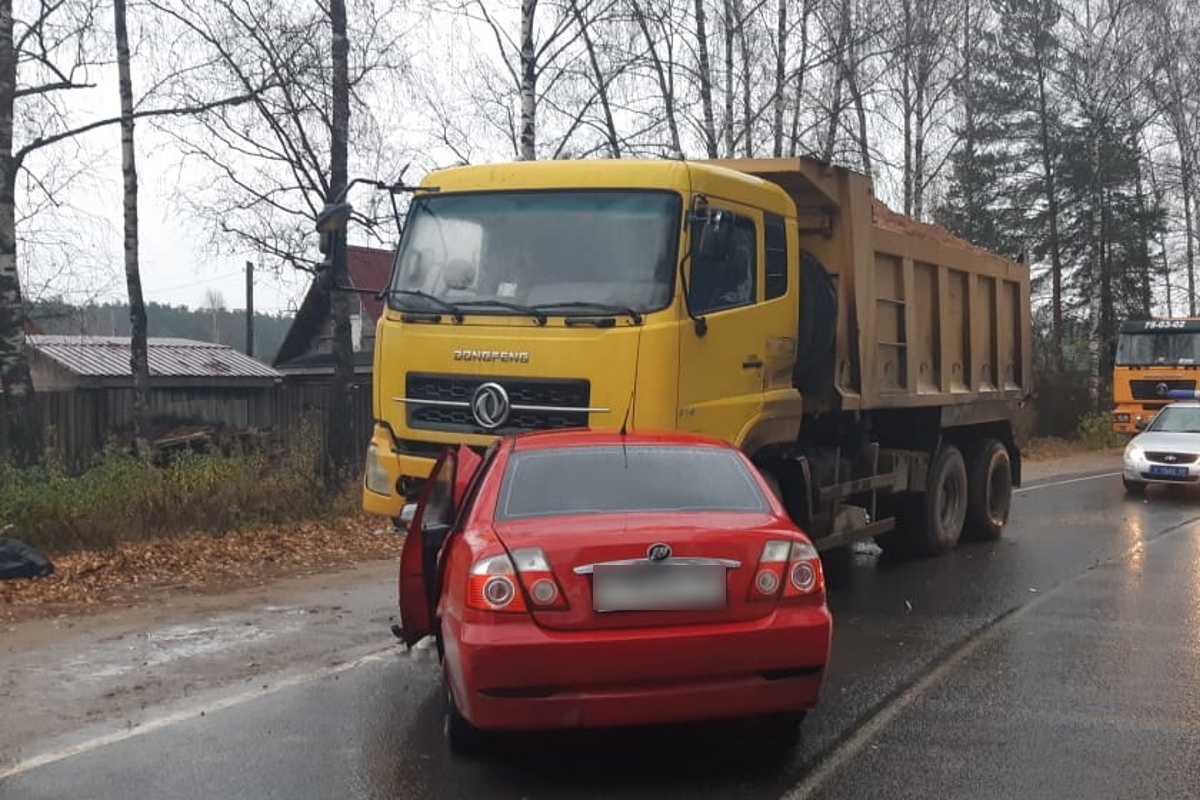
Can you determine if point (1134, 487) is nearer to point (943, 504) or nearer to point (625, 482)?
point (943, 504)

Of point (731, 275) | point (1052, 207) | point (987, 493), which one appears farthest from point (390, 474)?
point (1052, 207)

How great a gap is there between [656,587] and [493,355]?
10.2 ft

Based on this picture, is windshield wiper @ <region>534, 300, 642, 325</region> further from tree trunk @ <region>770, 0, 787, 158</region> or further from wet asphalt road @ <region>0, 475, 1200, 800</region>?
tree trunk @ <region>770, 0, 787, 158</region>

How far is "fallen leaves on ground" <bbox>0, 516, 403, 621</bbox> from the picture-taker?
31.1ft

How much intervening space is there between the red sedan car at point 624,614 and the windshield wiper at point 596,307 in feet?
6.95

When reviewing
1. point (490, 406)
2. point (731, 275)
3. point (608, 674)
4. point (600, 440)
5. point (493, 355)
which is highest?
point (731, 275)

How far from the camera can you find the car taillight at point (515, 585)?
4992 mm

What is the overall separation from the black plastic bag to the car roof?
18.1 ft

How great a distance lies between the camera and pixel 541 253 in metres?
8.03

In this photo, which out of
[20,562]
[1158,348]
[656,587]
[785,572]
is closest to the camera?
[656,587]

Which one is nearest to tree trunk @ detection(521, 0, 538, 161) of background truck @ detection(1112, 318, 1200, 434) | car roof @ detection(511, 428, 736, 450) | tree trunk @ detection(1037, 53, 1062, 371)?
car roof @ detection(511, 428, 736, 450)

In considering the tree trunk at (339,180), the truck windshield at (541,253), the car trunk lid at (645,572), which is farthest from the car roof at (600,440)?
the tree trunk at (339,180)

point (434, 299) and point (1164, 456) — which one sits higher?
point (434, 299)

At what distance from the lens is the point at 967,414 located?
1223 cm
